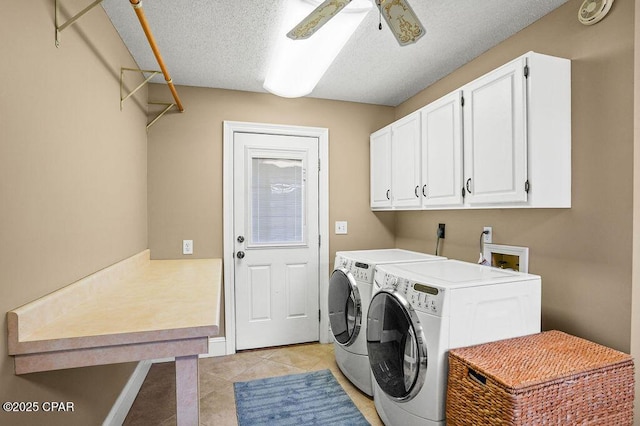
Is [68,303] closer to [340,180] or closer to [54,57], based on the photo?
[54,57]

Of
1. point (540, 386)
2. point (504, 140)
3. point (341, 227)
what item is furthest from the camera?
point (341, 227)

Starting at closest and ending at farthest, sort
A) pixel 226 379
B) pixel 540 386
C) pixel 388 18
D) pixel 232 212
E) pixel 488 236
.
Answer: pixel 540 386, pixel 388 18, pixel 488 236, pixel 226 379, pixel 232 212

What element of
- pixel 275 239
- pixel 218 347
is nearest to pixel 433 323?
pixel 275 239

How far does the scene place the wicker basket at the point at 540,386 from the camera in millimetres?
1267

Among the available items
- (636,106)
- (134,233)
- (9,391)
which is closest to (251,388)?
(134,233)

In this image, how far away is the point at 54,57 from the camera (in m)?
1.33

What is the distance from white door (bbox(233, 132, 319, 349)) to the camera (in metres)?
3.07

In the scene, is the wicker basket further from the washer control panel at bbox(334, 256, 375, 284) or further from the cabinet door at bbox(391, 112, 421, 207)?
the cabinet door at bbox(391, 112, 421, 207)

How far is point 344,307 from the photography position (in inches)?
102

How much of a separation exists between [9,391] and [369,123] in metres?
3.23

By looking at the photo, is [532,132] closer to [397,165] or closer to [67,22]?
[397,165]

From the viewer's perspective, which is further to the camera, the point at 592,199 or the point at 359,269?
the point at 359,269

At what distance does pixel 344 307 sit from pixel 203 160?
1.79m

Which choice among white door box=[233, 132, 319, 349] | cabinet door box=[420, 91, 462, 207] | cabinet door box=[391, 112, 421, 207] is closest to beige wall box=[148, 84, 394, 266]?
white door box=[233, 132, 319, 349]
